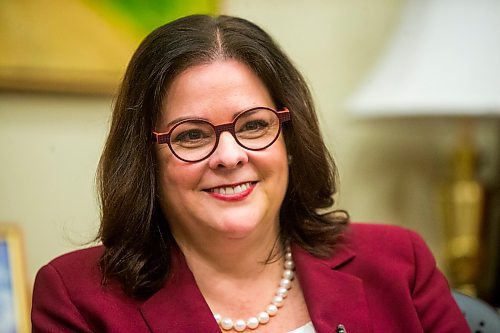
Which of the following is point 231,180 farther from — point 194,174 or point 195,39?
point 195,39

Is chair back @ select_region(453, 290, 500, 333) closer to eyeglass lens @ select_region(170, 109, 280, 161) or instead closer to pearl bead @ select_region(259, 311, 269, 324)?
pearl bead @ select_region(259, 311, 269, 324)

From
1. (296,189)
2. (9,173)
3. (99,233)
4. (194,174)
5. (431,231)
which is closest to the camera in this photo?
(194,174)

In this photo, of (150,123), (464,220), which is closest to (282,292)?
(150,123)

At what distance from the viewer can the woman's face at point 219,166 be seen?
1.52m

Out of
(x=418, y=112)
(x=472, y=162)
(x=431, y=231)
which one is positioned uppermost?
(x=418, y=112)

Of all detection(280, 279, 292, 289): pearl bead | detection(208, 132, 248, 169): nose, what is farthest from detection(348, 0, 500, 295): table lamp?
detection(208, 132, 248, 169): nose

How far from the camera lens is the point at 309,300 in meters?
1.64

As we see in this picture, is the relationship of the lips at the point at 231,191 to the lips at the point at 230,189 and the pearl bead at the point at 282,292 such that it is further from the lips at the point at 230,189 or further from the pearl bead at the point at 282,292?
the pearl bead at the point at 282,292

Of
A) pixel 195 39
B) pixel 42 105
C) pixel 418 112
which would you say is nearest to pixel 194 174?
pixel 195 39

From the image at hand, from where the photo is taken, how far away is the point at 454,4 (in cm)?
237

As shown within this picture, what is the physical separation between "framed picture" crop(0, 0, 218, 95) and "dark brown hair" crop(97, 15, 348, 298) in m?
0.65

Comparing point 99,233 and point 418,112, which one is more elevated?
point 418,112

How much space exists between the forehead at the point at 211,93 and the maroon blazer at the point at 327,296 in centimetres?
34

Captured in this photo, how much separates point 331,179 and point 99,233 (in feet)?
1.81
